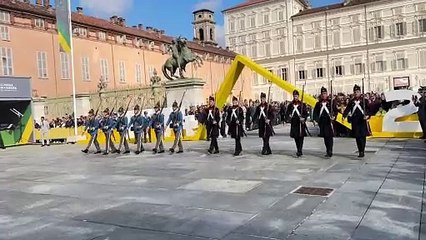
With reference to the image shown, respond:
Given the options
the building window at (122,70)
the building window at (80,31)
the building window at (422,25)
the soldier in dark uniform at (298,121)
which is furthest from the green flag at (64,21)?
the building window at (422,25)

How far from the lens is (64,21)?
76.0ft

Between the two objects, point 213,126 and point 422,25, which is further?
point 422,25

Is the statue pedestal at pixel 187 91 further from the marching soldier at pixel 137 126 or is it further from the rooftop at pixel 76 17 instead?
the rooftop at pixel 76 17

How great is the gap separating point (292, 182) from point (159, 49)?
48900mm

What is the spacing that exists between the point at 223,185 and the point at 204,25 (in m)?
83.5

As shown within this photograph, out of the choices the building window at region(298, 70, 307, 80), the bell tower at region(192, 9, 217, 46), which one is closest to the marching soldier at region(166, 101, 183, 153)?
the building window at region(298, 70, 307, 80)

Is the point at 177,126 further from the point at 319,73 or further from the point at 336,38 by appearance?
the point at 336,38

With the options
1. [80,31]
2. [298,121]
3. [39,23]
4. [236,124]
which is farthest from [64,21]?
[80,31]

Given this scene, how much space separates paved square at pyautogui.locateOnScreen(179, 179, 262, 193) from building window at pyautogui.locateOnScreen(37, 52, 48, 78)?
33.6 m

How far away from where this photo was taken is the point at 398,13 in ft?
228

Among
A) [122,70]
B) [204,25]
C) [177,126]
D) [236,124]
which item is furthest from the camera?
[204,25]

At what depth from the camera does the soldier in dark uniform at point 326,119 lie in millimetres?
11758

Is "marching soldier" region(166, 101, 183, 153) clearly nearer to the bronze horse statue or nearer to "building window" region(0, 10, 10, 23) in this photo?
the bronze horse statue

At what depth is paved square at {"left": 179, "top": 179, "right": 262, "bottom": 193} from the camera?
7999mm
